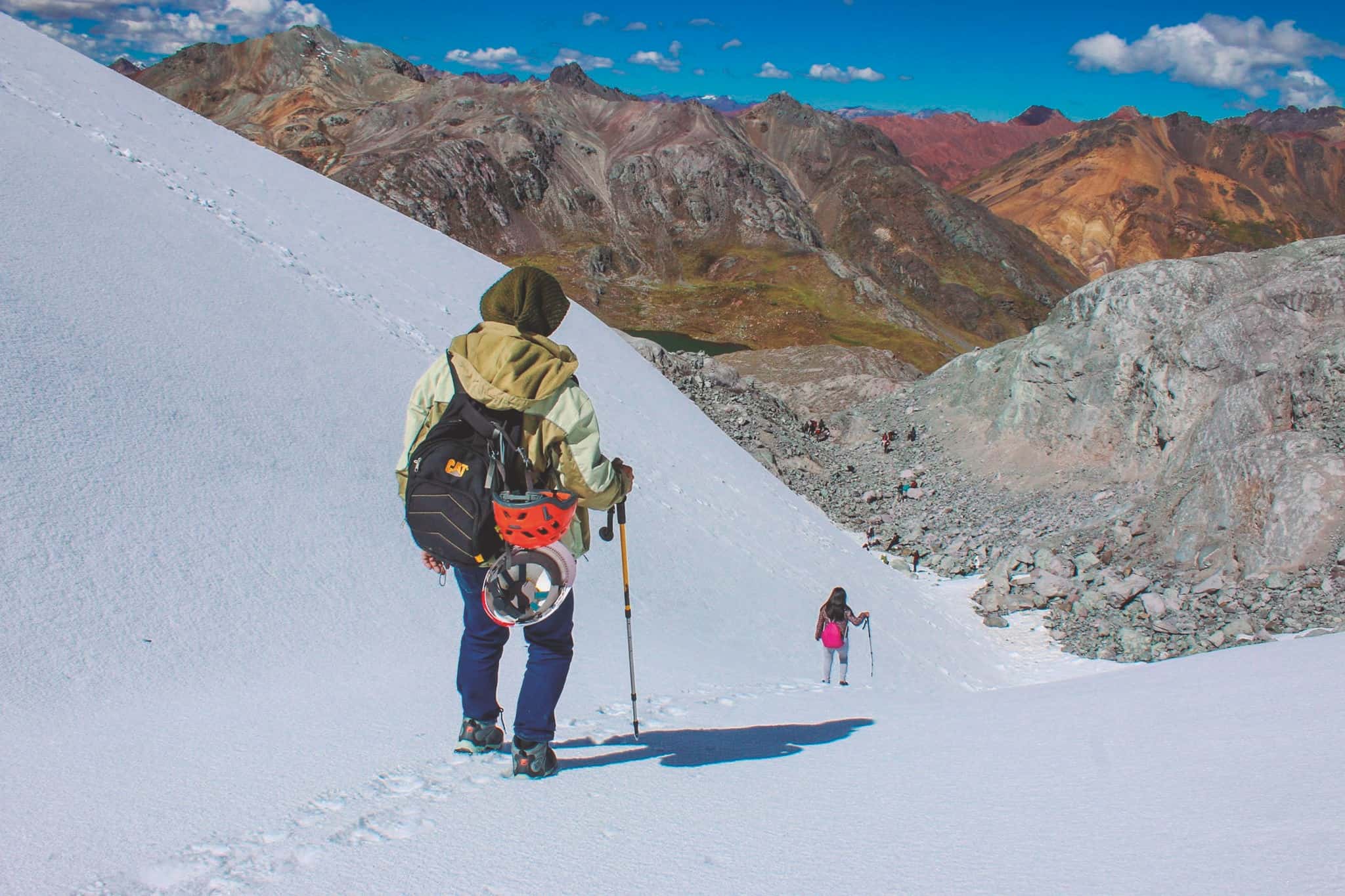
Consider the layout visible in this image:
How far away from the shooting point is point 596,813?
3891mm

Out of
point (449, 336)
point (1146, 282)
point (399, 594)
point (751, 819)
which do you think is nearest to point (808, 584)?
point (449, 336)

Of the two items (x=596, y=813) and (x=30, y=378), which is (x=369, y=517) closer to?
(x=30, y=378)

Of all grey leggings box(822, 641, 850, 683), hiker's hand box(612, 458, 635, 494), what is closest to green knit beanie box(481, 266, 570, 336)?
hiker's hand box(612, 458, 635, 494)

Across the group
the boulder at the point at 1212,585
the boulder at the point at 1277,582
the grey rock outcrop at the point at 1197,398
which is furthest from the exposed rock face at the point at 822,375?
the boulder at the point at 1277,582

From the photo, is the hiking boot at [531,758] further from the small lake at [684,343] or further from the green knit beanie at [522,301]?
the small lake at [684,343]

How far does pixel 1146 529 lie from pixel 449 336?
16386mm

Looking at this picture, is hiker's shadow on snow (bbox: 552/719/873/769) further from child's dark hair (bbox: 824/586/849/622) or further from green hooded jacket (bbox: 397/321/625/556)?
child's dark hair (bbox: 824/586/849/622)

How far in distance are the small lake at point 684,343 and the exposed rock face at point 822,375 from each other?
50966 mm

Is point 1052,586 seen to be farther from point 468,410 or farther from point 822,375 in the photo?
point 822,375

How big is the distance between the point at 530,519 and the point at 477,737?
54.7 inches

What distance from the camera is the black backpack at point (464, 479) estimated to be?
12.8 feet

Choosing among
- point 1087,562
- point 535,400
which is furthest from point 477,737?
point 1087,562

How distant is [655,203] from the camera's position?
155500 mm

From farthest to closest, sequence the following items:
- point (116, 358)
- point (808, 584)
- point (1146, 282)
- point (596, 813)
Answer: point (1146, 282)
point (808, 584)
point (116, 358)
point (596, 813)
